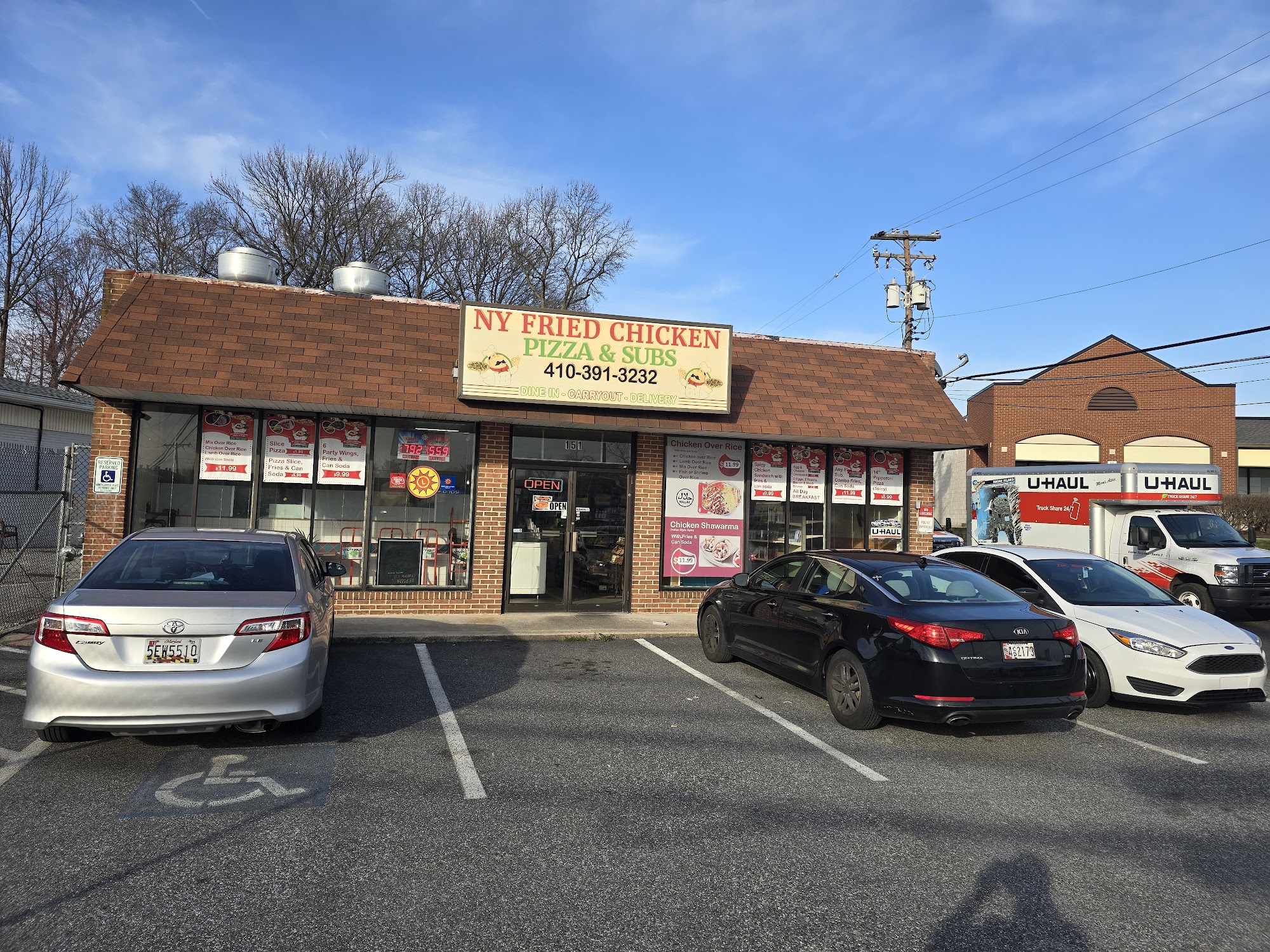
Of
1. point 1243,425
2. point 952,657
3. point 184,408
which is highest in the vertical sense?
point 1243,425

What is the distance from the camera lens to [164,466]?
1134cm

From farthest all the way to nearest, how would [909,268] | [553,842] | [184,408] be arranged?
[909,268] < [184,408] < [553,842]

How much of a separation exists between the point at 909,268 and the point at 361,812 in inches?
1066

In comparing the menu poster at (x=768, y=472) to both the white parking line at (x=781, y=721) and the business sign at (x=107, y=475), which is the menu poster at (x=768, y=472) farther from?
the business sign at (x=107, y=475)

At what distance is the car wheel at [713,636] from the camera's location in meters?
9.34

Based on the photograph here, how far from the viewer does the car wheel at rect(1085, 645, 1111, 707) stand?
7.75m

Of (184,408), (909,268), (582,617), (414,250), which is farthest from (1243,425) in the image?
(184,408)

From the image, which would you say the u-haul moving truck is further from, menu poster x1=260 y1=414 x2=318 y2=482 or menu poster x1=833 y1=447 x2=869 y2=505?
menu poster x1=260 y1=414 x2=318 y2=482

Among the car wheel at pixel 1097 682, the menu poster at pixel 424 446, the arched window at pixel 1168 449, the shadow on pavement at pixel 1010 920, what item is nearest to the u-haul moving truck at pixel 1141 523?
the car wheel at pixel 1097 682

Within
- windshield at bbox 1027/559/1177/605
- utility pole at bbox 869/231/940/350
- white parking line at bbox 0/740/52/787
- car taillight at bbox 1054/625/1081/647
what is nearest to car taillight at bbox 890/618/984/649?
car taillight at bbox 1054/625/1081/647

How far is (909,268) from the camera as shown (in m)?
27.9

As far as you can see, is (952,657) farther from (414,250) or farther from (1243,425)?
(1243,425)

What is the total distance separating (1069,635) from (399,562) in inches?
345

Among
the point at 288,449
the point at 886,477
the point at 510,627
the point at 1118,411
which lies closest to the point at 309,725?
the point at 510,627
